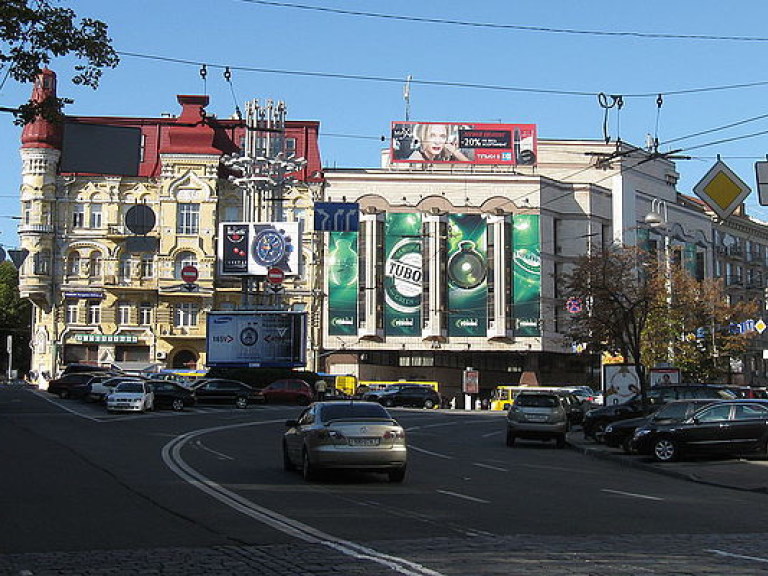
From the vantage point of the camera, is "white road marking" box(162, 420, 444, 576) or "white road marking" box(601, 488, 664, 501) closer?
"white road marking" box(162, 420, 444, 576)

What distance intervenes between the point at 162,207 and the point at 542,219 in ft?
104

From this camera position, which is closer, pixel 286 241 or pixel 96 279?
pixel 286 241

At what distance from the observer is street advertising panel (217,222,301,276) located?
235 ft

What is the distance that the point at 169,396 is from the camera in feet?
154

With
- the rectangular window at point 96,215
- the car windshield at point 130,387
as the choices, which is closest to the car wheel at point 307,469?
the car windshield at point 130,387

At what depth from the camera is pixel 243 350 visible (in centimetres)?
6284

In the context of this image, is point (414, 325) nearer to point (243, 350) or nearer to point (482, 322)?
point (482, 322)

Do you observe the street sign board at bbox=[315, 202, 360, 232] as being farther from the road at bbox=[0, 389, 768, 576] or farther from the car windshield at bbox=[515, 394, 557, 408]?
the road at bbox=[0, 389, 768, 576]

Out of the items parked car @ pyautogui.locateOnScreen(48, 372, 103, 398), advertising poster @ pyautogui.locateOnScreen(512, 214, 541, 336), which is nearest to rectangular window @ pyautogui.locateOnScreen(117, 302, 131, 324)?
parked car @ pyautogui.locateOnScreen(48, 372, 103, 398)

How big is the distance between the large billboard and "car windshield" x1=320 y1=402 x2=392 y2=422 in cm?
6775

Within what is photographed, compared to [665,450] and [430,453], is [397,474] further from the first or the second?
[665,450]

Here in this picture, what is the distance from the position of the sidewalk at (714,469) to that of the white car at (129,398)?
21.7m

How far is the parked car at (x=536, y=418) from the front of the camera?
29.9m

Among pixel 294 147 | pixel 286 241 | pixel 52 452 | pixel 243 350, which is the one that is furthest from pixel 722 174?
pixel 294 147
